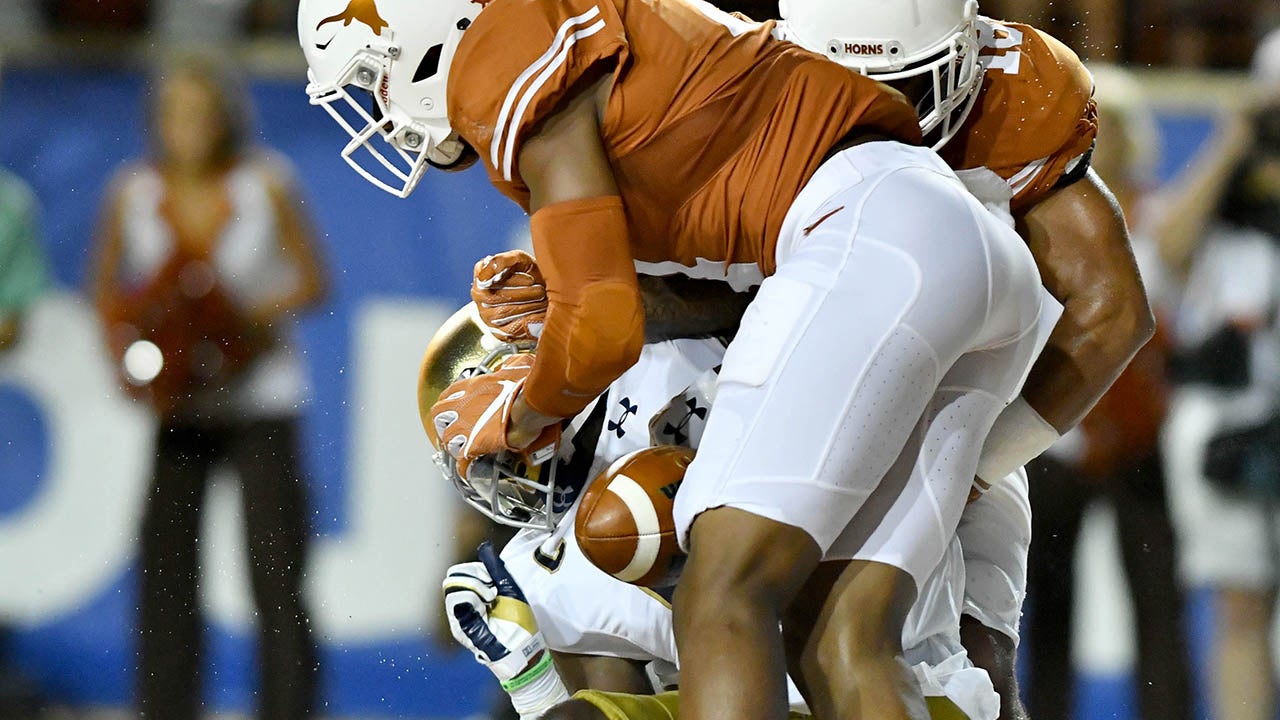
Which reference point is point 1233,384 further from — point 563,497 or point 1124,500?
point 563,497

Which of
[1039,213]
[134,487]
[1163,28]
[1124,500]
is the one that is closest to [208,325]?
[134,487]

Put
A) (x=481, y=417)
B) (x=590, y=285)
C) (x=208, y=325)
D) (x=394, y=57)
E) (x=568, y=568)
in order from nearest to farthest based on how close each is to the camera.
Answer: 1. (x=590, y=285)
2. (x=394, y=57)
3. (x=481, y=417)
4. (x=568, y=568)
5. (x=208, y=325)

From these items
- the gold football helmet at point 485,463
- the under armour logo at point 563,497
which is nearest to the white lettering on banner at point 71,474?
the gold football helmet at point 485,463

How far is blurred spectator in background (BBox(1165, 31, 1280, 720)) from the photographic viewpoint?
356 cm

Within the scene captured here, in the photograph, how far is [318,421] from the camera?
359cm

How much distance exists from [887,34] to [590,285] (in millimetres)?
539

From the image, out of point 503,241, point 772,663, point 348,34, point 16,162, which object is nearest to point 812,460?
point 772,663

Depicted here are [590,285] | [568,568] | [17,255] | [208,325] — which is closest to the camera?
[590,285]

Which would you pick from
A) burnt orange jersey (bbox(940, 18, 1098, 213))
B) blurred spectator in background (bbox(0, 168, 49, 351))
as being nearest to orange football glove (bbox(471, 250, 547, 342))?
burnt orange jersey (bbox(940, 18, 1098, 213))

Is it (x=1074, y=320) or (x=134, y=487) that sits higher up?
(x=1074, y=320)

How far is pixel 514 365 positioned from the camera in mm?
2146

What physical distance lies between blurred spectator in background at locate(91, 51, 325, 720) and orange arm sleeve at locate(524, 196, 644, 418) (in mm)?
1840

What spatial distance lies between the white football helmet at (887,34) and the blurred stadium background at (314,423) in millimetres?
1632

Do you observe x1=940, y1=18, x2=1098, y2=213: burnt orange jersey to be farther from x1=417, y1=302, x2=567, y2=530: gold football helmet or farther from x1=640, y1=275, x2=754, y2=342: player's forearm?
x1=417, y1=302, x2=567, y2=530: gold football helmet
